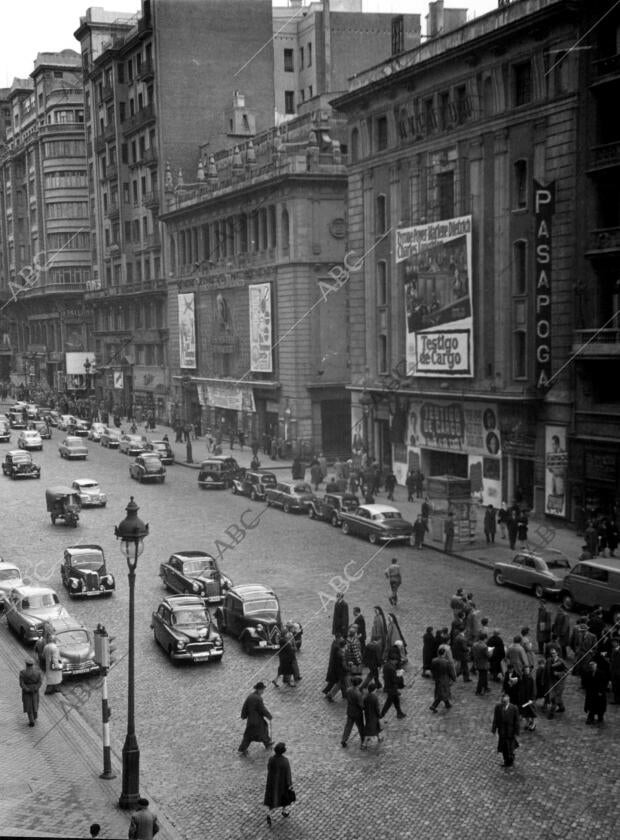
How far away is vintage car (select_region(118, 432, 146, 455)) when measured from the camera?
65812 mm

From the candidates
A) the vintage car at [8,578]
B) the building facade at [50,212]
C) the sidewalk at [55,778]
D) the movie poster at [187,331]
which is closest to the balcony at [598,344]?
the vintage car at [8,578]

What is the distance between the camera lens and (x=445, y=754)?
20.3 metres

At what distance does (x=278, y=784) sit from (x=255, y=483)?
109 ft

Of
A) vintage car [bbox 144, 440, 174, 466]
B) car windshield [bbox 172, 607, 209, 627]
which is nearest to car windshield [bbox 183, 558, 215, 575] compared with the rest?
car windshield [bbox 172, 607, 209, 627]

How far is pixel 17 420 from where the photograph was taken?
84.4m

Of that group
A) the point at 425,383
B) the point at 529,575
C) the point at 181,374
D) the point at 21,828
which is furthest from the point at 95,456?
the point at 21,828

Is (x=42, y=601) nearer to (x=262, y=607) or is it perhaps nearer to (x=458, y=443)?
(x=262, y=607)

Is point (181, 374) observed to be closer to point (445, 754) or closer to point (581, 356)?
point (581, 356)

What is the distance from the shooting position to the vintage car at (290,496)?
152ft

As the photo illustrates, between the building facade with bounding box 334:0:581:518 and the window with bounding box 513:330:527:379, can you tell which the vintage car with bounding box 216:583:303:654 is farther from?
the window with bounding box 513:330:527:379

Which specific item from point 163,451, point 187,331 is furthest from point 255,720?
point 187,331

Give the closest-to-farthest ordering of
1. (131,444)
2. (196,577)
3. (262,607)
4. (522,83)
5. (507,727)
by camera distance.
Answer: (507,727)
(262,607)
(196,577)
(522,83)
(131,444)

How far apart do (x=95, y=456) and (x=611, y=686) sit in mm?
48366

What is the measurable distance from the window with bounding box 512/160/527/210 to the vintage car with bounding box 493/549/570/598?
16341mm
